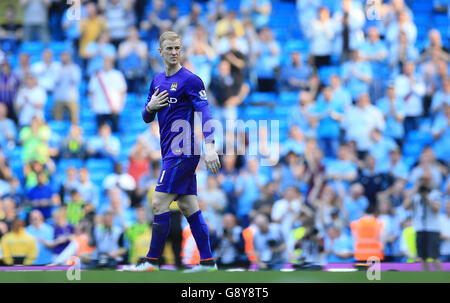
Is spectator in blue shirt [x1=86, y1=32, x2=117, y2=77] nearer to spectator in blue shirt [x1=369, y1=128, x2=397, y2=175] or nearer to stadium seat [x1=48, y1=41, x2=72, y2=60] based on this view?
stadium seat [x1=48, y1=41, x2=72, y2=60]

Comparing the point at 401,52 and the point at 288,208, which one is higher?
the point at 401,52

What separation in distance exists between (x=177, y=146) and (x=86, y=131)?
6.18 meters

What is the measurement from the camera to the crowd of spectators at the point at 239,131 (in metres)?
10.4

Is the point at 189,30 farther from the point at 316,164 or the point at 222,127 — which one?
the point at 316,164

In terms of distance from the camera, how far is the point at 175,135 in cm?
705

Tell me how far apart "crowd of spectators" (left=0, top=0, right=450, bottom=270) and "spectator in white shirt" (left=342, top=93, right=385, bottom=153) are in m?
0.03

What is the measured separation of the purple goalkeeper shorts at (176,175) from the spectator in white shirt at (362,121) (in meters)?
5.98

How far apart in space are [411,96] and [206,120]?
7.17 meters

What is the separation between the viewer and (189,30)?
14.0 metres

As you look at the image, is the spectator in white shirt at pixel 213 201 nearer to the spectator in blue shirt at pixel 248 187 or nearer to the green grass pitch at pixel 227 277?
the spectator in blue shirt at pixel 248 187

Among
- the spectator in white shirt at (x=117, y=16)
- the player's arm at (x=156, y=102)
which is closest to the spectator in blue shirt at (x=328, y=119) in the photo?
the spectator in white shirt at (x=117, y=16)

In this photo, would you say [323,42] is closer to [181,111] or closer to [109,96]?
[109,96]

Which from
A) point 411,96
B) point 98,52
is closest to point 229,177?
point 411,96

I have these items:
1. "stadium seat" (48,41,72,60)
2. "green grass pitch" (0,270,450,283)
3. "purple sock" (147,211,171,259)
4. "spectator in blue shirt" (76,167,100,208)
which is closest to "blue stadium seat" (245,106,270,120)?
"spectator in blue shirt" (76,167,100,208)
